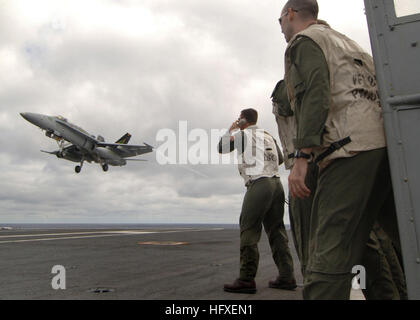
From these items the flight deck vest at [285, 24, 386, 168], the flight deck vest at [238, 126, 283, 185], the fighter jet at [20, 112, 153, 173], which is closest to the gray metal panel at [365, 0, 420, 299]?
the flight deck vest at [285, 24, 386, 168]

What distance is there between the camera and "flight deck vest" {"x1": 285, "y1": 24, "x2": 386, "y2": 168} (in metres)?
1.98

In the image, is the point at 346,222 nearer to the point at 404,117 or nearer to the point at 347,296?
the point at 347,296

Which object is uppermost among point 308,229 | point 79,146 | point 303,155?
point 79,146

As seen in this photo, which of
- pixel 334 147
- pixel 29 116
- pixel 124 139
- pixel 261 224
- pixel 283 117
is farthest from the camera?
pixel 124 139

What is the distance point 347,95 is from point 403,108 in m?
0.35

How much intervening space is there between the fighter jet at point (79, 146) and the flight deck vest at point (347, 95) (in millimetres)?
33066

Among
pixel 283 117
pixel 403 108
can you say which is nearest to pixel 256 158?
pixel 283 117

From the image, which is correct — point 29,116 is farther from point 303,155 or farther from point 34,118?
point 303,155

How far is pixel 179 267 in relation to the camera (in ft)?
17.7

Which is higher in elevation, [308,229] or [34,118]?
[34,118]

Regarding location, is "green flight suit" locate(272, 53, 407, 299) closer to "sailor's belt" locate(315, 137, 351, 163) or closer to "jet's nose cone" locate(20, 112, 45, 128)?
"sailor's belt" locate(315, 137, 351, 163)

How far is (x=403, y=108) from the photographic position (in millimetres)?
1810

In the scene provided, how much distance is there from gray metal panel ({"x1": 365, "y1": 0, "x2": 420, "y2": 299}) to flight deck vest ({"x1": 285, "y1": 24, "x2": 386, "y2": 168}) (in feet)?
0.46
